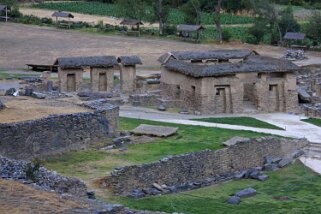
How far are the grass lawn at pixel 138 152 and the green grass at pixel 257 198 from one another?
2.61 meters

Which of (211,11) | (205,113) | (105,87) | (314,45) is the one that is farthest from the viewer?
(211,11)

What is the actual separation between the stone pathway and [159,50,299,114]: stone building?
107 cm

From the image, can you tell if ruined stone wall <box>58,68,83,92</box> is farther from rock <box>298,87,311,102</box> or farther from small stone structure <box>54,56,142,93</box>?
rock <box>298,87,311,102</box>

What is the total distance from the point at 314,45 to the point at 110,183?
56.4 meters

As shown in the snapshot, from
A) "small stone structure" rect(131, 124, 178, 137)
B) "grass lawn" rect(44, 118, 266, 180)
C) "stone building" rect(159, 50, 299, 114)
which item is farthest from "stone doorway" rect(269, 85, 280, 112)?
"small stone structure" rect(131, 124, 178, 137)

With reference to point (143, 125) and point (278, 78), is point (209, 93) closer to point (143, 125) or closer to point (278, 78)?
point (278, 78)

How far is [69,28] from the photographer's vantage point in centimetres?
9069

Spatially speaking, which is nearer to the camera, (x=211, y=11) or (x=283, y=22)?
(x=283, y=22)

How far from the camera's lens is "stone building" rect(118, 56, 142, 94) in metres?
52.4

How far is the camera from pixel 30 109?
3553 cm

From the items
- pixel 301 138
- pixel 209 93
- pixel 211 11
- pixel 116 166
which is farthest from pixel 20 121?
pixel 211 11

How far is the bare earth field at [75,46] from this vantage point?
228ft

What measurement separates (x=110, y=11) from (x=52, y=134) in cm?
8199

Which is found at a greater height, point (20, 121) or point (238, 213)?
point (20, 121)
